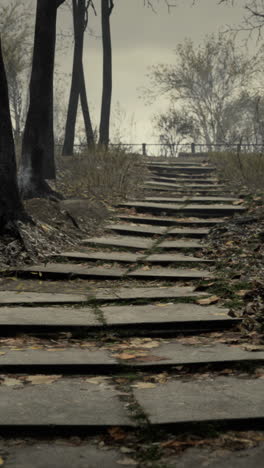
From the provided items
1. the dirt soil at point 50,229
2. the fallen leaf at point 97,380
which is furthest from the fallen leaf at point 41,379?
the dirt soil at point 50,229

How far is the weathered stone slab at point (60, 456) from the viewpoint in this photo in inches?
103

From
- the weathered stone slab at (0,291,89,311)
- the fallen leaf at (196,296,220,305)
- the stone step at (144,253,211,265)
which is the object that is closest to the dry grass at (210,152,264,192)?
the stone step at (144,253,211,265)

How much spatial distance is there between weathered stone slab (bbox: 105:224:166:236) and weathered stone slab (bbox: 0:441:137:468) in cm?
648

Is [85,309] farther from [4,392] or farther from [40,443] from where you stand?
[40,443]

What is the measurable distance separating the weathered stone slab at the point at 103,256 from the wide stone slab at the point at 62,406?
378 centimetres

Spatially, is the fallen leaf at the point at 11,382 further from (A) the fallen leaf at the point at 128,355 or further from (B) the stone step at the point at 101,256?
(B) the stone step at the point at 101,256

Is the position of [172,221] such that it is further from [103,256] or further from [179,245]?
[103,256]

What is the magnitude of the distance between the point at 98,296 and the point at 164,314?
→ 0.87 m

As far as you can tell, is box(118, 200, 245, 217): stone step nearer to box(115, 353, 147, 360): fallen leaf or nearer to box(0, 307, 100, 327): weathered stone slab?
box(0, 307, 100, 327): weathered stone slab

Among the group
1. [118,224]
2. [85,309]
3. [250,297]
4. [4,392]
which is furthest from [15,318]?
[118,224]

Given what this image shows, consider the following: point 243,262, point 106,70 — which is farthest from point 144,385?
point 106,70

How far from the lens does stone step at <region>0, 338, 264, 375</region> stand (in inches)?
148

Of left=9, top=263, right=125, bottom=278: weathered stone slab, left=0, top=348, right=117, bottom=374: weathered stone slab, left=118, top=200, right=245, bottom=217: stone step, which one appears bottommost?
left=0, top=348, right=117, bottom=374: weathered stone slab

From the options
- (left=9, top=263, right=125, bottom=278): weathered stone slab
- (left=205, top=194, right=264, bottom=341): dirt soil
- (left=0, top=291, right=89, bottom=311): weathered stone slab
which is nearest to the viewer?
(left=205, top=194, right=264, bottom=341): dirt soil
